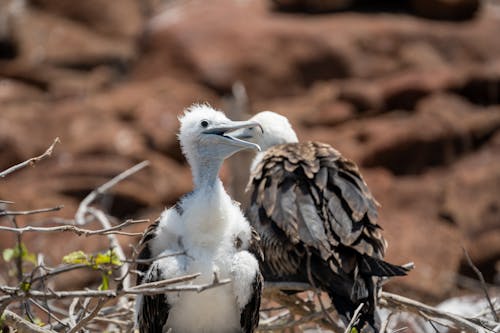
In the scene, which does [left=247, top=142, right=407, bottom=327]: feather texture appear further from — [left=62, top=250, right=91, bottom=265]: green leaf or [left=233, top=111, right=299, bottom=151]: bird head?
[left=62, top=250, right=91, bottom=265]: green leaf

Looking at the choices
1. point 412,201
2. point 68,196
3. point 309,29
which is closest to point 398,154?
point 412,201

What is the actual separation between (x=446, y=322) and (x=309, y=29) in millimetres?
9550

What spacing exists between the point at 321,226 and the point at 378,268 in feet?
1.33

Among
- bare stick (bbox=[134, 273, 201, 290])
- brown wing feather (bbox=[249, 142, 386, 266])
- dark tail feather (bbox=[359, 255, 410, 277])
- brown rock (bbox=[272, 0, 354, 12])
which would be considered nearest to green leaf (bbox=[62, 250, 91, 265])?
bare stick (bbox=[134, 273, 201, 290])

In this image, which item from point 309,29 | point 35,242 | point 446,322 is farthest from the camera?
point 309,29

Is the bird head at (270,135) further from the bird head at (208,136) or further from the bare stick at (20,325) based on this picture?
the bare stick at (20,325)

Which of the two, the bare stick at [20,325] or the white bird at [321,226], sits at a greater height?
the bare stick at [20,325]

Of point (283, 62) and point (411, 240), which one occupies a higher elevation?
point (283, 62)

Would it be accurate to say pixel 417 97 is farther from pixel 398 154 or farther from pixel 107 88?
pixel 107 88

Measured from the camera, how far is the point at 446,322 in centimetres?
439

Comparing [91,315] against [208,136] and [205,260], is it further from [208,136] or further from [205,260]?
[208,136]

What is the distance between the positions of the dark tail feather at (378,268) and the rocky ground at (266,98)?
5.87 m

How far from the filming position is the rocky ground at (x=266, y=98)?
1128 cm

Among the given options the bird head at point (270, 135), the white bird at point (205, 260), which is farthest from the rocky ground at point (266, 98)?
Result: the white bird at point (205, 260)
